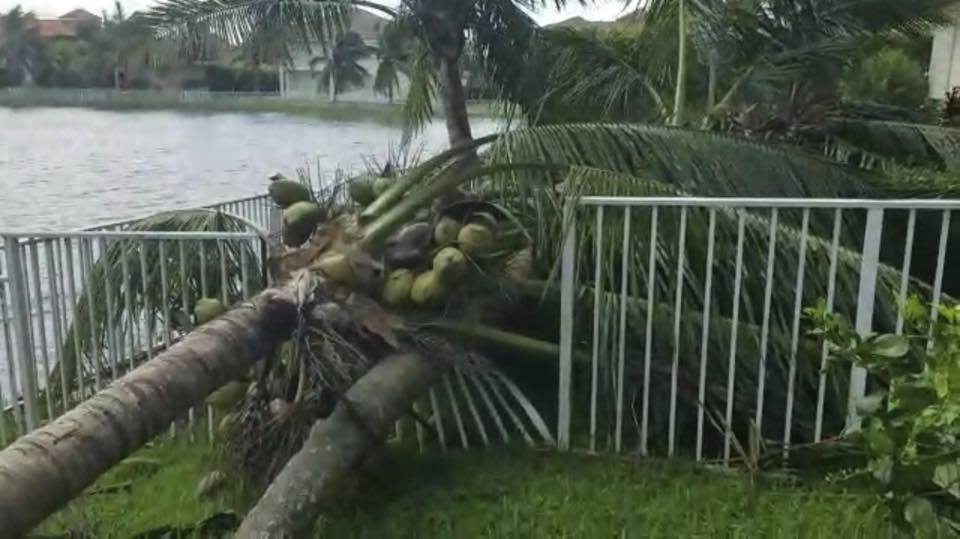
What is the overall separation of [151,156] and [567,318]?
23093 millimetres

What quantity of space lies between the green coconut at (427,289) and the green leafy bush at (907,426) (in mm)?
1616

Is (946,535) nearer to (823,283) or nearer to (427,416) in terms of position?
(823,283)

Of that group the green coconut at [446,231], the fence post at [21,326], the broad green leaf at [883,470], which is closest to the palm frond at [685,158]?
the green coconut at [446,231]

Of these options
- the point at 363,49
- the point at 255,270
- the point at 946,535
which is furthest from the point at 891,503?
the point at 363,49

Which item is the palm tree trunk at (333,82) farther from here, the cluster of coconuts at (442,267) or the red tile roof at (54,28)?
the red tile roof at (54,28)

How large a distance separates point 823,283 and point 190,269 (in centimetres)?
290

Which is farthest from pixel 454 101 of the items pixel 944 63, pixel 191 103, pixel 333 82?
pixel 191 103

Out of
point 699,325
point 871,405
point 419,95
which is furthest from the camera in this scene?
point 419,95

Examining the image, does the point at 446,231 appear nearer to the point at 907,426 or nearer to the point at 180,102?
the point at 907,426

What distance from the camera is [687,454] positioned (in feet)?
→ 11.7

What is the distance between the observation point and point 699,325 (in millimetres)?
3504

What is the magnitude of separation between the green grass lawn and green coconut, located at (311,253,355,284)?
0.75 m

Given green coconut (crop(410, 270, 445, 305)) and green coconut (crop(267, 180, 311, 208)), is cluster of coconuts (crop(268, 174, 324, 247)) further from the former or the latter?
green coconut (crop(410, 270, 445, 305))

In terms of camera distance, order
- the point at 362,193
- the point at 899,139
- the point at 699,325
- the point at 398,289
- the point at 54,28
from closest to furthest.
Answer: the point at 398,289 → the point at 699,325 → the point at 362,193 → the point at 899,139 → the point at 54,28
